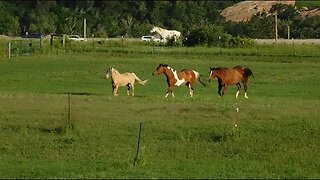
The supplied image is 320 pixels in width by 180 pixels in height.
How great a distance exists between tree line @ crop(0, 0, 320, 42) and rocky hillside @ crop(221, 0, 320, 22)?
1.60 metres

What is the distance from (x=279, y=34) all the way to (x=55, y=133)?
304 ft

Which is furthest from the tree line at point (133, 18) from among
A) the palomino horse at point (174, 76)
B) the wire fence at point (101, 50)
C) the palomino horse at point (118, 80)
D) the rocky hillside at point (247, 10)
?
the palomino horse at point (118, 80)

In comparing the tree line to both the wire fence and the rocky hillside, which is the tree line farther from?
the wire fence

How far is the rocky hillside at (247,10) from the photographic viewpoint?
121250mm

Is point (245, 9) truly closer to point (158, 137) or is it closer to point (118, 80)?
point (118, 80)

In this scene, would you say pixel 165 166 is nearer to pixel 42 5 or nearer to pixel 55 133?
pixel 55 133

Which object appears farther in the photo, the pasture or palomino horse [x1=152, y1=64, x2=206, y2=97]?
palomino horse [x1=152, y1=64, x2=206, y2=97]

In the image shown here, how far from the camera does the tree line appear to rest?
11094cm

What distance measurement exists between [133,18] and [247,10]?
60.6 feet

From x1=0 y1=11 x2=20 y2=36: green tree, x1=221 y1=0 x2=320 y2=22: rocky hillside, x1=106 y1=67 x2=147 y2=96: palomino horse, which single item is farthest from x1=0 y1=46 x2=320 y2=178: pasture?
x1=221 y1=0 x2=320 y2=22: rocky hillside

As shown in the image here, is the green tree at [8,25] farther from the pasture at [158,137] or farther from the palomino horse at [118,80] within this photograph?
the pasture at [158,137]

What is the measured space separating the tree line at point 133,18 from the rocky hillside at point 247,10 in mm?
1595

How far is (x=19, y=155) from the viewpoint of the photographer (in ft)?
70.4

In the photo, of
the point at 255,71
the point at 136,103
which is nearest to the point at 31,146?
the point at 136,103
